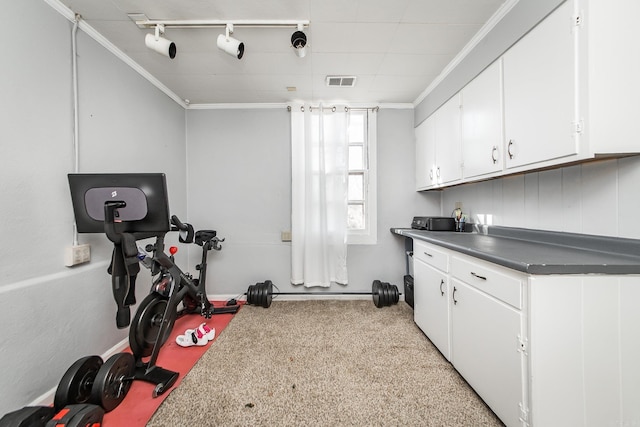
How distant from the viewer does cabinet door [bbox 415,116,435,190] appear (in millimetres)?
2486

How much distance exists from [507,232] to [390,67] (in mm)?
1805

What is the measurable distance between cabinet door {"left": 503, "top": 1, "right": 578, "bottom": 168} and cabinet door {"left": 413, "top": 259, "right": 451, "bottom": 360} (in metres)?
0.97

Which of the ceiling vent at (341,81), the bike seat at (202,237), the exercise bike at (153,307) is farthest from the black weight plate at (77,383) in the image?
the ceiling vent at (341,81)

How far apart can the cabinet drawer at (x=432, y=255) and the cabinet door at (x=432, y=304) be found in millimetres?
44

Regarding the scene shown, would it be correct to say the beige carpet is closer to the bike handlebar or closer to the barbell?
the barbell

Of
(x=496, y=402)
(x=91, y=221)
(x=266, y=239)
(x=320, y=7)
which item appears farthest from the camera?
(x=266, y=239)

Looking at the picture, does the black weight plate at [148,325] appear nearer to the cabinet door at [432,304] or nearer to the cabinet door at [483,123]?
the cabinet door at [432,304]

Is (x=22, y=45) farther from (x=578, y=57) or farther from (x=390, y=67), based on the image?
(x=578, y=57)

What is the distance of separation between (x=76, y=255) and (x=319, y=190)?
6.97 ft

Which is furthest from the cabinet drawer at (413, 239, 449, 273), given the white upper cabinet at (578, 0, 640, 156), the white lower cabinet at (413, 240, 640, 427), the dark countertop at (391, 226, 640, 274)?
the white upper cabinet at (578, 0, 640, 156)

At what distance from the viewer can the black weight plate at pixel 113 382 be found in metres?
1.25

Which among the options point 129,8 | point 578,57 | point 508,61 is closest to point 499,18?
point 508,61

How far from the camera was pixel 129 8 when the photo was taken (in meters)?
1.51

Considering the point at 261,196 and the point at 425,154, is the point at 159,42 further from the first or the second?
the point at 425,154
